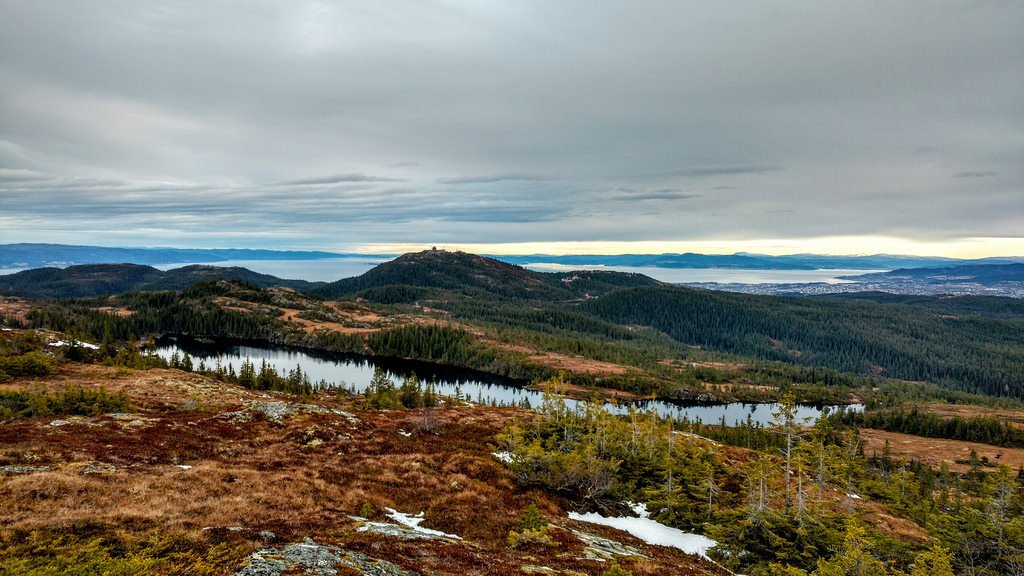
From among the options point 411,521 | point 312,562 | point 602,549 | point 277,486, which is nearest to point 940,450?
point 602,549

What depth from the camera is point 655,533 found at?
42.4 m

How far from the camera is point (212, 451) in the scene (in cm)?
4588

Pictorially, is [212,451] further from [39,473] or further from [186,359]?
[186,359]

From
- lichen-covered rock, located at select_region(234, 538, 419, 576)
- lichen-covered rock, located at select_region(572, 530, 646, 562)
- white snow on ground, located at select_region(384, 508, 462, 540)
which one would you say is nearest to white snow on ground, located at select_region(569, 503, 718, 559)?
lichen-covered rock, located at select_region(572, 530, 646, 562)

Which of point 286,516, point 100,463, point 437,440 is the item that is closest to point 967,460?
point 437,440

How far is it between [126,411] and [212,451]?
23.5m

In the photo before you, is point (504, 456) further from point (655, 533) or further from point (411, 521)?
point (411, 521)

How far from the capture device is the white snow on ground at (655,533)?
132ft

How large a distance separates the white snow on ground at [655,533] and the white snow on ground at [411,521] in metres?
15.3

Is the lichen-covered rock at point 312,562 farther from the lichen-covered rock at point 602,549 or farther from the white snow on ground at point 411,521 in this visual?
the lichen-covered rock at point 602,549

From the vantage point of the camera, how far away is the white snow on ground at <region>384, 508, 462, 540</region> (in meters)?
31.1

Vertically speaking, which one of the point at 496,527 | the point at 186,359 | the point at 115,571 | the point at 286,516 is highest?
the point at 115,571

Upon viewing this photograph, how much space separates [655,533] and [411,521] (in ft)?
78.2

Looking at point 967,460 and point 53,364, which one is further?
point 967,460
